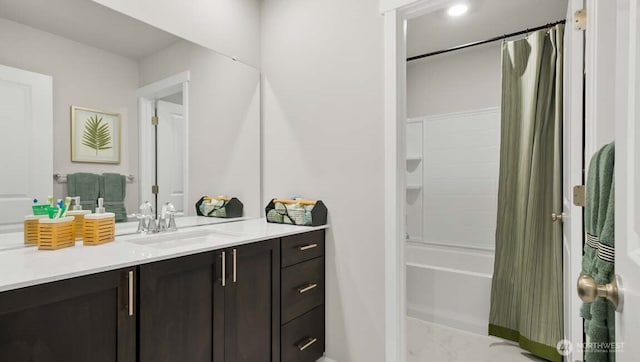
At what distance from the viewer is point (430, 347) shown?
2207mm

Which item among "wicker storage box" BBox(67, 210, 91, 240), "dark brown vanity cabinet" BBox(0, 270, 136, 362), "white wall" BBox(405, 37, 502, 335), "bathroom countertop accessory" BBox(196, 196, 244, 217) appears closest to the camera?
"dark brown vanity cabinet" BBox(0, 270, 136, 362)

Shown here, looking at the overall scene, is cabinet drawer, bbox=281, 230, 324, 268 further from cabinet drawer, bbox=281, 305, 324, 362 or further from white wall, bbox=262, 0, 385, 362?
cabinet drawer, bbox=281, 305, 324, 362

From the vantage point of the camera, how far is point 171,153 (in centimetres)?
184

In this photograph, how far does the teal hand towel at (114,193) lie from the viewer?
60.1 inches

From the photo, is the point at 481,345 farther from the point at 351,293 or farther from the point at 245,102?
the point at 245,102

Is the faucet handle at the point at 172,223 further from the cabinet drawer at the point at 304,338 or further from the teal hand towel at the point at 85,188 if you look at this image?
the cabinet drawer at the point at 304,338

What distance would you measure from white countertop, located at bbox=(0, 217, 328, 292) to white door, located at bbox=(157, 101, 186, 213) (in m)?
0.19

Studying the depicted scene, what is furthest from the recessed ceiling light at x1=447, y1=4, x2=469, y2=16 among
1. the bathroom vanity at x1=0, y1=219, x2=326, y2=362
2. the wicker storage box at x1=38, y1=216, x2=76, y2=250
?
the wicker storage box at x1=38, y1=216, x2=76, y2=250

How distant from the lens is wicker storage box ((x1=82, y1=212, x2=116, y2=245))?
1.33 metres

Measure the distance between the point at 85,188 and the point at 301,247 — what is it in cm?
110

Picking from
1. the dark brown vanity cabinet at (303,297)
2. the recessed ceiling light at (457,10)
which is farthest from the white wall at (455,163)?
the dark brown vanity cabinet at (303,297)

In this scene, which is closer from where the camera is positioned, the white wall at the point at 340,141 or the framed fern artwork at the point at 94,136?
the framed fern artwork at the point at 94,136

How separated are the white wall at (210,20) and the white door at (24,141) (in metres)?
0.51

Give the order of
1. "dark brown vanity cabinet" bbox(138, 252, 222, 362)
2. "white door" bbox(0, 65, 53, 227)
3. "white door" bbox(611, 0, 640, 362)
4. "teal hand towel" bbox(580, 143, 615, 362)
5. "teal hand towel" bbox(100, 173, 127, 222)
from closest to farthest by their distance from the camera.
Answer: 1. "white door" bbox(611, 0, 640, 362)
2. "teal hand towel" bbox(580, 143, 615, 362)
3. "dark brown vanity cabinet" bbox(138, 252, 222, 362)
4. "white door" bbox(0, 65, 53, 227)
5. "teal hand towel" bbox(100, 173, 127, 222)
